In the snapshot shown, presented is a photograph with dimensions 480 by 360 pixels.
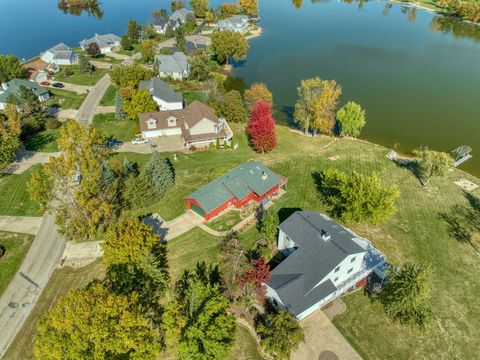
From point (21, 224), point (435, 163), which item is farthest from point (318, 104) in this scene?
point (21, 224)

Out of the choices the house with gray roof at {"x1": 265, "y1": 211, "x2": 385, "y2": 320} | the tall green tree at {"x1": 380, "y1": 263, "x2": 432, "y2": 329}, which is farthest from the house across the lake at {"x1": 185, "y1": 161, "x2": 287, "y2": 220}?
the tall green tree at {"x1": 380, "y1": 263, "x2": 432, "y2": 329}

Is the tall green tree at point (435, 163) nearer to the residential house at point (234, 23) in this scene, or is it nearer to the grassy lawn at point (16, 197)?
the grassy lawn at point (16, 197)

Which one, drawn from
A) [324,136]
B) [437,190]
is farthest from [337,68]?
[437,190]

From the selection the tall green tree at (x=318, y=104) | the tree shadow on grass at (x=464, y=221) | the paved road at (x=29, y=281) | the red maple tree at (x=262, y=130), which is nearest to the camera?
the paved road at (x=29, y=281)

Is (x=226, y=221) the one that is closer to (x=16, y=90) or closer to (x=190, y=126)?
(x=190, y=126)

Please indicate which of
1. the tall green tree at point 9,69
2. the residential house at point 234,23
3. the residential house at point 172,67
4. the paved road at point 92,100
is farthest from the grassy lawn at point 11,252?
the residential house at point 234,23

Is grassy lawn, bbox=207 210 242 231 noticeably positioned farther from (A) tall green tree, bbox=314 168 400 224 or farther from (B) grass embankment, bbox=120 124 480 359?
(A) tall green tree, bbox=314 168 400 224
